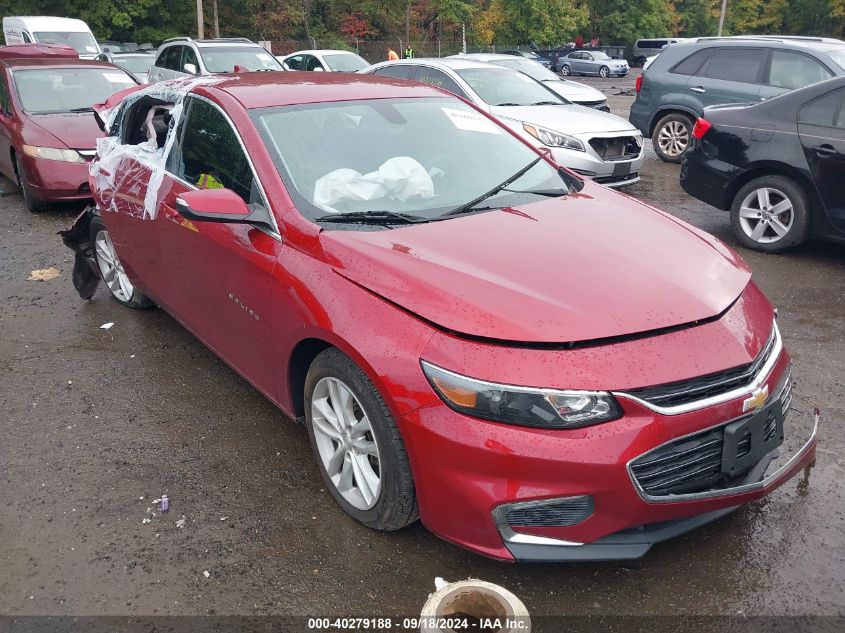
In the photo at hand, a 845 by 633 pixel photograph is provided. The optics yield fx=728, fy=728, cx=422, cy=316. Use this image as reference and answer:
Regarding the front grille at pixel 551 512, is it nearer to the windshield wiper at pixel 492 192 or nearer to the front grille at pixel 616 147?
the windshield wiper at pixel 492 192

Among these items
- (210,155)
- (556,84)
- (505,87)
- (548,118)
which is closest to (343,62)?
(556,84)

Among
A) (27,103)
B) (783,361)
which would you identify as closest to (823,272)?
(783,361)

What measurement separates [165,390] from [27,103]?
6024 millimetres

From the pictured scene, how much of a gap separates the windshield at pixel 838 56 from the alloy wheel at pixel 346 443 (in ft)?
28.7

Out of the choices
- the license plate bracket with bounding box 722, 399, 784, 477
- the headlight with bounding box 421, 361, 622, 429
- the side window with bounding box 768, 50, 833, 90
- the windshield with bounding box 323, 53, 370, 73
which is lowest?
the license plate bracket with bounding box 722, 399, 784, 477

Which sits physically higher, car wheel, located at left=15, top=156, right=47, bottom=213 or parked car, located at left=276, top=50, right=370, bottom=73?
parked car, located at left=276, top=50, right=370, bottom=73

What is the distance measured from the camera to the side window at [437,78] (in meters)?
9.52

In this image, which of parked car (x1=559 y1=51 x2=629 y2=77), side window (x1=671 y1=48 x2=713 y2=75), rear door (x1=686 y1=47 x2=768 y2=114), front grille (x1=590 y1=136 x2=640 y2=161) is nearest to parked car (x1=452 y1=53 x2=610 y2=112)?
side window (x1=671 y1=48 x2=713 y2=75)

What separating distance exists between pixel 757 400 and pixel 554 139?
6.42m

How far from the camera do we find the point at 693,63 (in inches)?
412

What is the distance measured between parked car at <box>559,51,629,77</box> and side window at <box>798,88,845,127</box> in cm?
3530

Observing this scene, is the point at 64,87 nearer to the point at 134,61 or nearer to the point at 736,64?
the point at 736,64

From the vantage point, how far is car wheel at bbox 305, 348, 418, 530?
2.65 meters

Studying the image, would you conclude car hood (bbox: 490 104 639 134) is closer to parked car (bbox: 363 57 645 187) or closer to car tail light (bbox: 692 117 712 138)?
parked car (bbox: 363 57 645 187)
